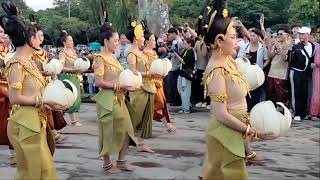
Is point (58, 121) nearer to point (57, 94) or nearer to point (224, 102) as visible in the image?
point (57, 94)

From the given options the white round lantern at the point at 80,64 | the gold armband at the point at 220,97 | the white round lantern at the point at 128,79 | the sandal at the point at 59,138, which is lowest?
the sandal at the point at 59,138

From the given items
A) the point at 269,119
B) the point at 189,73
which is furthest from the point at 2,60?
the point at 189,73

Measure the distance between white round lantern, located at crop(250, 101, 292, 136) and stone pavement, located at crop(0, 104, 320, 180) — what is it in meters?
2.22

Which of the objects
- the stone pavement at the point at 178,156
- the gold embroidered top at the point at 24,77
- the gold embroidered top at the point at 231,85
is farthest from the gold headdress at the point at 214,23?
the stone pavement at the point at 178,156

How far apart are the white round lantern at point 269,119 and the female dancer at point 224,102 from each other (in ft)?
0.33

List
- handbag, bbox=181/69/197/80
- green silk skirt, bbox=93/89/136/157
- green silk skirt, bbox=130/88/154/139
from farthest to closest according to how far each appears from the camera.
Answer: handbag, bbox=181/69/197/80 → green silk skirt, bbox=130/88/154/139 → green silk skirt, bbox=93/89/136/157

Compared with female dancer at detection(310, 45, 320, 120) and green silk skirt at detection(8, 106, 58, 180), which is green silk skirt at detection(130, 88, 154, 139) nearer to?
green silk skirt at detection(8, 106, 58, 180)

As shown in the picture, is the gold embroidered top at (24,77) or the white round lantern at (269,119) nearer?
the white round lantern at (269,119)

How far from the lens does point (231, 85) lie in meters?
3.74

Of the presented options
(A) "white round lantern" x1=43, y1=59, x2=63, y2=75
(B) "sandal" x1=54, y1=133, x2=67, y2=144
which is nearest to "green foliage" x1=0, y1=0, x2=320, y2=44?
(B) "sandal" x1=54, y1=133, x2=67, y2=144

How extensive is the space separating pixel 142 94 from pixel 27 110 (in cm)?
323

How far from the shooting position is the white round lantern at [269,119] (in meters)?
3.50

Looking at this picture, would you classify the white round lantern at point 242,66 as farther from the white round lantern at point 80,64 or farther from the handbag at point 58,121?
the white round lantern at point 80,64

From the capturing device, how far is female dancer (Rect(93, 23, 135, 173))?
5.77 m
